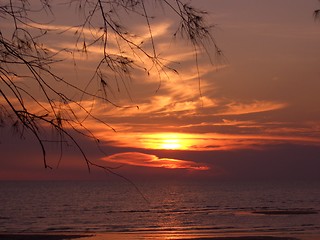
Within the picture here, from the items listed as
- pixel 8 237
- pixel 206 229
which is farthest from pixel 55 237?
pixel 206 229

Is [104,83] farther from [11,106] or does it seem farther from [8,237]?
[8,237]

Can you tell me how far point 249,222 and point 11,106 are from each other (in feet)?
147

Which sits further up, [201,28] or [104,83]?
[201,28]

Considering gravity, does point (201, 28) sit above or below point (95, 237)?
above

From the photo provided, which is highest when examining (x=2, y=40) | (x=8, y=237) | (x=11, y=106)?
(x=2, y=40)

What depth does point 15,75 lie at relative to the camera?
9.86 ft

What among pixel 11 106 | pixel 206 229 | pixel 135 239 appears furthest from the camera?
pixel 206 229

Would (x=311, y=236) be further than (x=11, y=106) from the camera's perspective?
Yes

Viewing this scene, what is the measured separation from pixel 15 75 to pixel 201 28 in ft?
3.24

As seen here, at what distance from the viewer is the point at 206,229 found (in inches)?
1575

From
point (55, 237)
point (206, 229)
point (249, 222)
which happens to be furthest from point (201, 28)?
point (249, 222)

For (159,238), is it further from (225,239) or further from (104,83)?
(104,83)

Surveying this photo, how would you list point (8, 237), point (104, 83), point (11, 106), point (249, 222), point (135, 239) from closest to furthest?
1. point (11, 106)
2. point (104, 83)
3. point (135, 239)
4. point (8, 237)
5. point (249, 222)

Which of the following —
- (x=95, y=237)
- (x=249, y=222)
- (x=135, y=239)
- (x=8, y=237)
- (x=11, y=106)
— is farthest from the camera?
(x=249, y=222)
